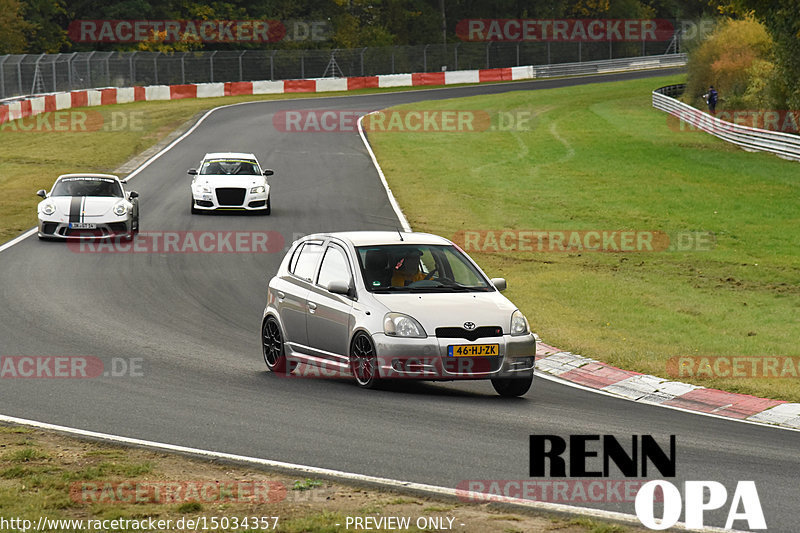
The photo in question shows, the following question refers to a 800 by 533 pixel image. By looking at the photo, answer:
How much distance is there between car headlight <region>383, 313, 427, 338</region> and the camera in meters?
11.3

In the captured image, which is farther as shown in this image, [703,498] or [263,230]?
[263,230]

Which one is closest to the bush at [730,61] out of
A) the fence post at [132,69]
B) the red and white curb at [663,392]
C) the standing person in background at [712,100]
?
the standing person in background at [712,100]

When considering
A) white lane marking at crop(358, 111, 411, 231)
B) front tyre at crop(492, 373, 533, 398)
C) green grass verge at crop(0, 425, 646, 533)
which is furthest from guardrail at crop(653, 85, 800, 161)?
green grass verge at crop(0, 425, 646, 533)

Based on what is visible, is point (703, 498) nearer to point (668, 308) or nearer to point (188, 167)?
point (668, 308)

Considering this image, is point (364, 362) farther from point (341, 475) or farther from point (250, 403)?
point (341, 475)

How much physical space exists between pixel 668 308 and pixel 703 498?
1074cm

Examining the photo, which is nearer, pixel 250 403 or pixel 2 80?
pixel 250 403

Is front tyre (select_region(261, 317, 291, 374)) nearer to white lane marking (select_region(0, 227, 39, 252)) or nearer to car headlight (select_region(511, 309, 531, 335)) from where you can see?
car headlight (select_region(511, 309, 531, 335))

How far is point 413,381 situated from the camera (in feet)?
41.7

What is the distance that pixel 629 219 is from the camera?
28453 mm

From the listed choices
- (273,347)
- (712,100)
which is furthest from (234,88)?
(273,347)

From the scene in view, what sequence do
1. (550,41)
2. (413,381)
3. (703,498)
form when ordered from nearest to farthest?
(703,498), (413,381), (550,41)

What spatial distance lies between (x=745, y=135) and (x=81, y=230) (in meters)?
28.2

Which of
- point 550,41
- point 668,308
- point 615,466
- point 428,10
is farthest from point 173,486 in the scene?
point 428,10
